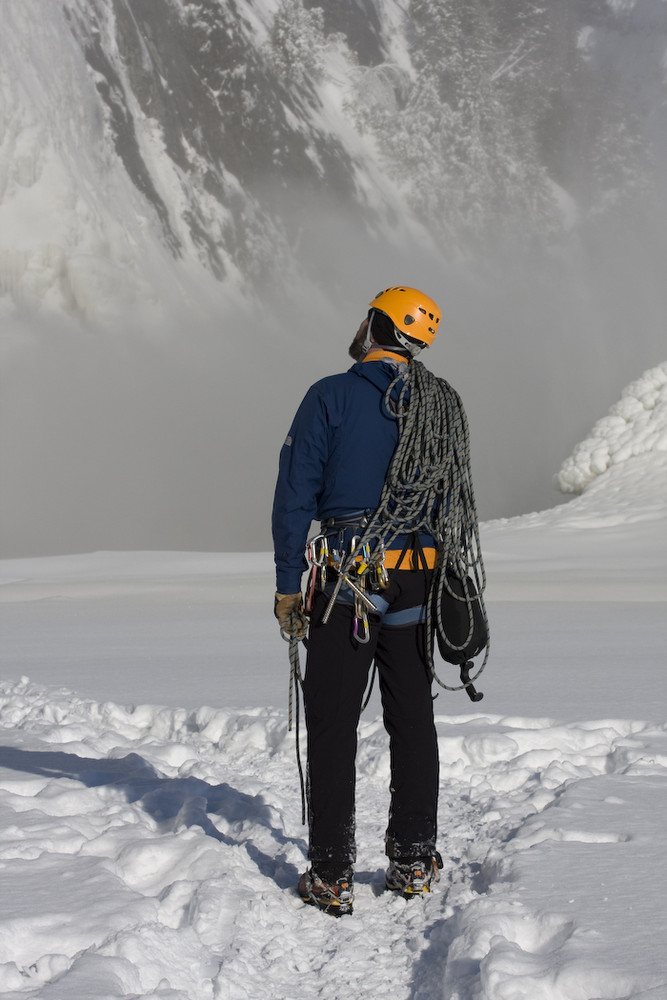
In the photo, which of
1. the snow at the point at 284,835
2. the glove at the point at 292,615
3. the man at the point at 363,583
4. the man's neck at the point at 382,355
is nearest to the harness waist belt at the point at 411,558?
the man at the point at 363,583

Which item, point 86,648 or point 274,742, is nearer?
point 274,742

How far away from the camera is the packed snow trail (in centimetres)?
188

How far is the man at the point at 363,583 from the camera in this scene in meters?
2.37

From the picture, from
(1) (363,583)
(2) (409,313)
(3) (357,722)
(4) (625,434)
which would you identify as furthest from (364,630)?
(4) (625,434)

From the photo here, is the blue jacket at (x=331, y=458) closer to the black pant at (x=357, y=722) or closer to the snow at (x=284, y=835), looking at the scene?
the black pant at (x=357, y=722)

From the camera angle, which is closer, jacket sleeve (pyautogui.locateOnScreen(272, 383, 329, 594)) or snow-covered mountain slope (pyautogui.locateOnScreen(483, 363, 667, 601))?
jacket sleeve (pyautogui.locateOnScreen(272, 383, 329, 594))

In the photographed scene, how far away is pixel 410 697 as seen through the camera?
2457mm

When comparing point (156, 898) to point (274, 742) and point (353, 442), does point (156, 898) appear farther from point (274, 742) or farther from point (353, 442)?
point (274, 742)

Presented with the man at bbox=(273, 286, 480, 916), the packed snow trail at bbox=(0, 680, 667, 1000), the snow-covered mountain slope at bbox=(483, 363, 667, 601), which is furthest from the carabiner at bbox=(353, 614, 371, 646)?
the snow-covered mountain slope at bbox=(483, 363, 667, 601)

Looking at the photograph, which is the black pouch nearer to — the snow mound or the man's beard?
the man's beard

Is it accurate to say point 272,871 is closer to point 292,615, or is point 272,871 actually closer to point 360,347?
point 292,615

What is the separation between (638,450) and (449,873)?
17849 millimetres

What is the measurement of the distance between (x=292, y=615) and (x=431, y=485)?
48 cm

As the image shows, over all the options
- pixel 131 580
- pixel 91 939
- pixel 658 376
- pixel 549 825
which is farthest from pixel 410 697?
pixel 658 376
